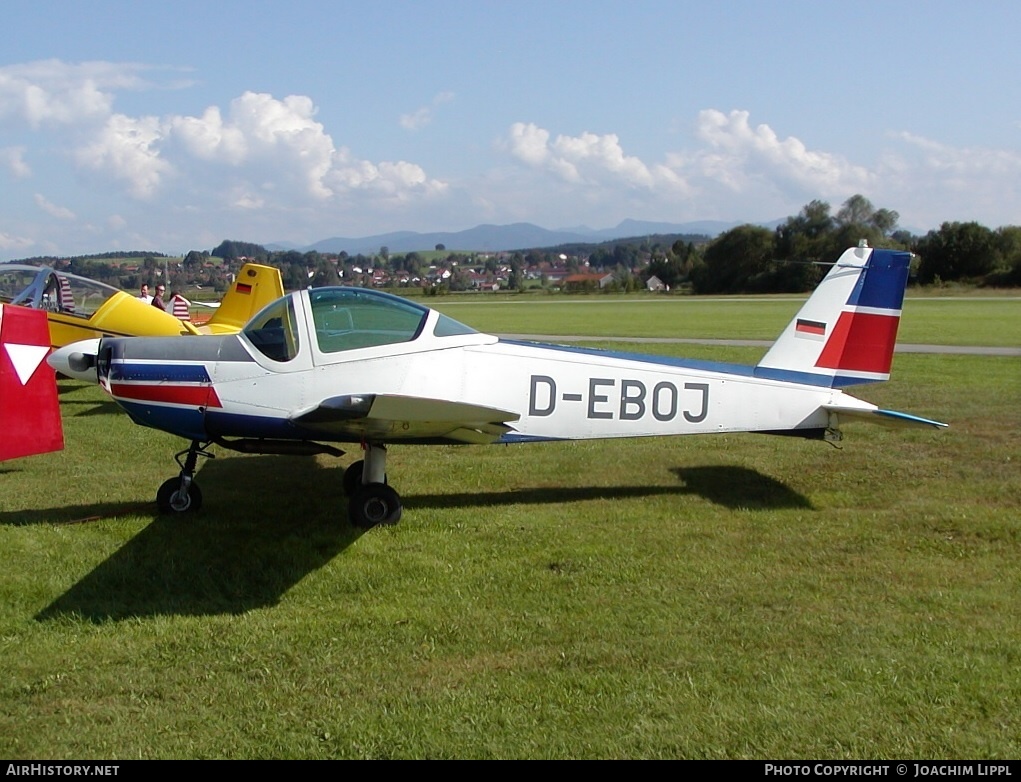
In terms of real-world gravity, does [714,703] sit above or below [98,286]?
below

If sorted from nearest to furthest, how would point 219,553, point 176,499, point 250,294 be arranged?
1. point 219,553
2. point 176,499
3. point 250,294

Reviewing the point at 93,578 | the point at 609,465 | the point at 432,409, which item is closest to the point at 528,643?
the point at 432,409

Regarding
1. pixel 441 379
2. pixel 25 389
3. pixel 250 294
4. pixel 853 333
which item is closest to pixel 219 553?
pixel 441 379

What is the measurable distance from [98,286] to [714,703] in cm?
1262

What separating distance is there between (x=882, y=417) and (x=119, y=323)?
9.76m

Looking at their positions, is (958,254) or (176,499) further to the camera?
(958,254)

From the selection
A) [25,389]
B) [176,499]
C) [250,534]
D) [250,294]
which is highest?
[250,294]

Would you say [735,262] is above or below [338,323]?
above

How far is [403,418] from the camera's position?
5.32 m

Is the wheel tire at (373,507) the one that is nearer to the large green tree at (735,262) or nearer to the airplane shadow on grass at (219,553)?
the airplane shadow on grass at (219,553)

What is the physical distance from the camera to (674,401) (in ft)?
22.3

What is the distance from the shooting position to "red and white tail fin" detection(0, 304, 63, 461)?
24.1ft

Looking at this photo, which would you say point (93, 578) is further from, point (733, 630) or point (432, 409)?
point (733, 630)

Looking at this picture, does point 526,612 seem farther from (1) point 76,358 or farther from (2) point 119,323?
(2) point 119,323
